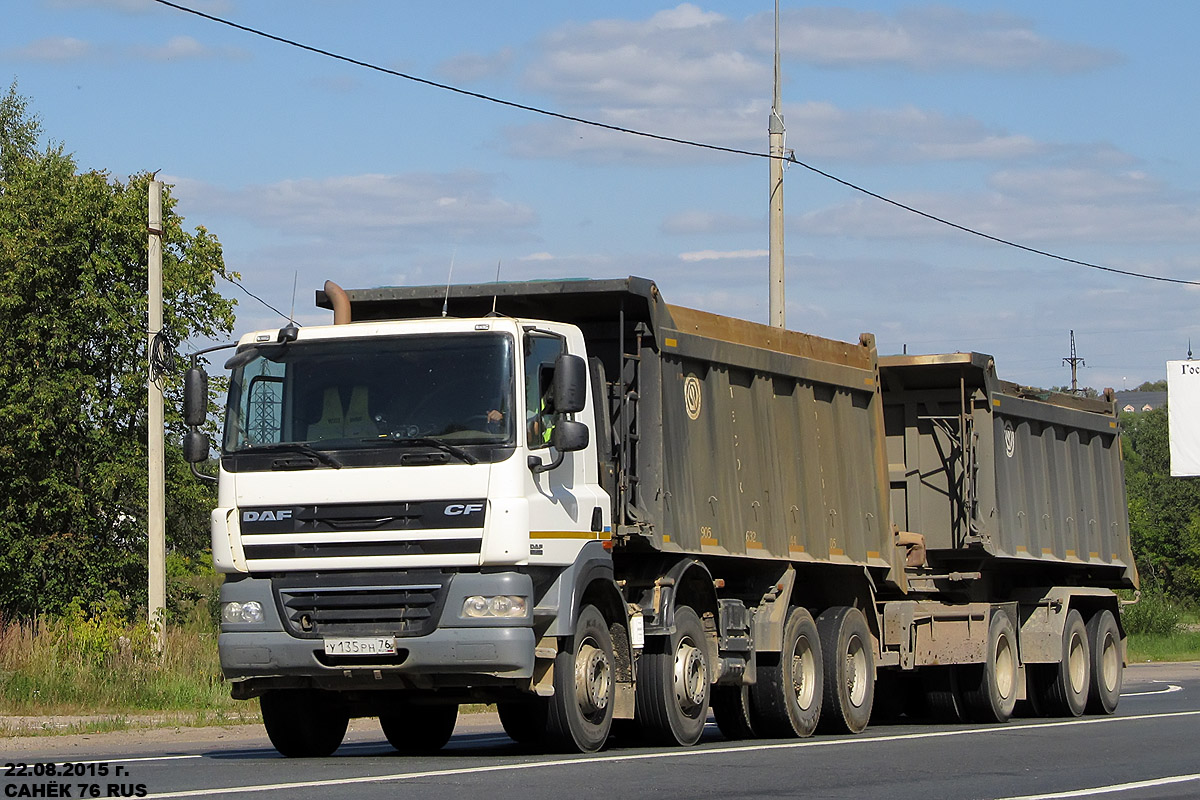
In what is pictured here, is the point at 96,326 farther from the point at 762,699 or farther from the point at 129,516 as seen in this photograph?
the point at 762,699

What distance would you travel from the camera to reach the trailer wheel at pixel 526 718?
12.1 m

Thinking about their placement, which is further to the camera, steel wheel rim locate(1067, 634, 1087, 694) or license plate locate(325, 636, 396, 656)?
steel wheel rim locate(1067, 634, 1087, 694)

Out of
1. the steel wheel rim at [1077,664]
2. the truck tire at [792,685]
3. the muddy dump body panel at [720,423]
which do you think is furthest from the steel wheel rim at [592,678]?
the steel wheel rim at [1077,664]

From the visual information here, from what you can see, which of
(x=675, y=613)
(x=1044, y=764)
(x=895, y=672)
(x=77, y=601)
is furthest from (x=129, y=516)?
(x=1044, y=764)

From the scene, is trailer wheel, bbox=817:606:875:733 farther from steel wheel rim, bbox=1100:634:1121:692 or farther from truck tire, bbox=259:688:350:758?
steel wheel rim, bbox=1100:634:1121:692

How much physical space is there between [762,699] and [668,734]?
2011 millimetres

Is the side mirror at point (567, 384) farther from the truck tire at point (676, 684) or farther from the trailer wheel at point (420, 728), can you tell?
the trailer wheel at point (420, 728)

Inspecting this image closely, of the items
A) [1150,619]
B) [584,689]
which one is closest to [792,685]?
[584,689]

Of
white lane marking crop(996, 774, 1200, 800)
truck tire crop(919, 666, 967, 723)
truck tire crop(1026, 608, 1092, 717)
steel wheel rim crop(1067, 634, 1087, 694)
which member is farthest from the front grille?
steel wheel rim crop(1067, 634, 1087, 694)

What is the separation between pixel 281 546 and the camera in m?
11.6

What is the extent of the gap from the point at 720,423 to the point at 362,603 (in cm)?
405

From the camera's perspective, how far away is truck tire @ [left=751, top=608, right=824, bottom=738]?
1492 centimetres

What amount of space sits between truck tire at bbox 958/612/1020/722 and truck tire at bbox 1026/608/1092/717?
3.20 ft

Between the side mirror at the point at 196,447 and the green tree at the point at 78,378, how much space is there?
61.3 ft
